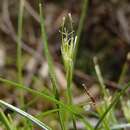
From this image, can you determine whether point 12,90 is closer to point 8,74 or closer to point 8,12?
point 8,74

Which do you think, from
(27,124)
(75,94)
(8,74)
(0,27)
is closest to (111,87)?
(75,94)

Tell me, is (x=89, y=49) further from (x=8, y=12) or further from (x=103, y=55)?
(x=8, y=12)

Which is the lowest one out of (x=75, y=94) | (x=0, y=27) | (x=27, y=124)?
(x=75, y=94)

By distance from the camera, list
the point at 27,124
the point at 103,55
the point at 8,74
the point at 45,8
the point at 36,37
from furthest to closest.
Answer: the point at 45,8 < the point at 36,37 < the point at 103,55 < the point at 8,74 < the point at 27,124

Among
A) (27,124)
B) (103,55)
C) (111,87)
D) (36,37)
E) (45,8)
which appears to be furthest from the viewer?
(45,8)

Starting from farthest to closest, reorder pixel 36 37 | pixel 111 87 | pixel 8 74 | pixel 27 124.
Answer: pixel 36 37 < pixel 8 74 < pixel 111 87 < pixel 27 124

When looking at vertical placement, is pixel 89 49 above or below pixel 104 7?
below

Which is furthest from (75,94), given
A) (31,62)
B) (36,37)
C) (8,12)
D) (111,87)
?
(8,12)

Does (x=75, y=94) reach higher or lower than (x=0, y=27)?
lower

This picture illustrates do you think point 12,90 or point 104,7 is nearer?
point 12,90
